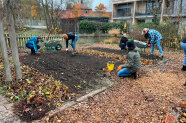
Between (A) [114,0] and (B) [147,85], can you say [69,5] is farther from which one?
(B) [147,85]

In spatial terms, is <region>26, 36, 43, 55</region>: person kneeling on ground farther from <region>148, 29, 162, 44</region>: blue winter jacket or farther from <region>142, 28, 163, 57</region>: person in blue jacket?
<region>148, 29, 162, 44</region>: blue winter jacket

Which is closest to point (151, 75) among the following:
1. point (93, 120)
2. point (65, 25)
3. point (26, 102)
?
point (93, 120)

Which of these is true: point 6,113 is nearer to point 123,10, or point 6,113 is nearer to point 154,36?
point 154,36

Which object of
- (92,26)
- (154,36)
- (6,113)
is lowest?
(6,113)

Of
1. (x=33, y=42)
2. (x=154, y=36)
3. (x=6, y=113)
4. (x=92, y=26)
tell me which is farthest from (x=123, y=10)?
(x=6, y=113)

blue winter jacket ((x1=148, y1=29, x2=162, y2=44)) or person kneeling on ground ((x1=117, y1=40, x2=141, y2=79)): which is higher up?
blue winter jacket ((x1=148, y1=29, x2=162, y2=44))

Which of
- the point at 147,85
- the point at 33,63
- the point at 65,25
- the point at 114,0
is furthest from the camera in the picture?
the point at 114,0

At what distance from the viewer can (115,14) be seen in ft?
99.3

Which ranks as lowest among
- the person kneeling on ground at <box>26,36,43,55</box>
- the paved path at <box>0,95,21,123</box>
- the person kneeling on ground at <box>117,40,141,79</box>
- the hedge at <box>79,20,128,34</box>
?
the paved path at <box>0,95,21,123</box>

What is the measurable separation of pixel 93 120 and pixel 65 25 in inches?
631

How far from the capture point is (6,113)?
2752 mm

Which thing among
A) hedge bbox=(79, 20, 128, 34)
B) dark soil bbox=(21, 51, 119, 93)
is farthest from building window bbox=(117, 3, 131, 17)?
dark soil bbox=(21, 51, 119, 93)

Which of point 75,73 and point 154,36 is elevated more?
point 154,36

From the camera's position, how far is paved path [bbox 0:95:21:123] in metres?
2.56
